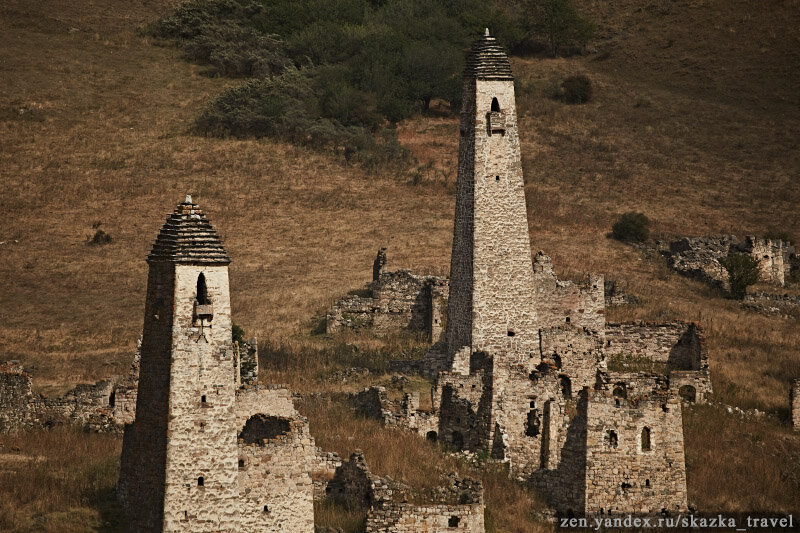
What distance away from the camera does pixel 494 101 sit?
42312 mm

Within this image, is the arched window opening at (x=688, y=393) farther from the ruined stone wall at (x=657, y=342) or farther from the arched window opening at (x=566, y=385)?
the arched window opening at (x=566, y=385)

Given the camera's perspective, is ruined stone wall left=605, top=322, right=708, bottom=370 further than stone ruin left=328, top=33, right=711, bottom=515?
Yes

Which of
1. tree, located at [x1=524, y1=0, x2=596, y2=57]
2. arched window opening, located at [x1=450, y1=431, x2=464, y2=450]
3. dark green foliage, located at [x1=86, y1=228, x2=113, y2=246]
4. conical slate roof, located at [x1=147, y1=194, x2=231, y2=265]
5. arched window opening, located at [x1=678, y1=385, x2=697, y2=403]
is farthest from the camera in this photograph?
tree, located at [x1=524, y1=0, x2=596, y2=57]

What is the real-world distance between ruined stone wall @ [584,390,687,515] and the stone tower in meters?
10.0

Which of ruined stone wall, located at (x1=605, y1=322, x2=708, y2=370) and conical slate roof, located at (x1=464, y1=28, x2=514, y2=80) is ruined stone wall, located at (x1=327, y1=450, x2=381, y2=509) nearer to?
conical slate roof, located at (x1=464, y1=28, x2=514, y2=80)

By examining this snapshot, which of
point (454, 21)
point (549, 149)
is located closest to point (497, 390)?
point (549, 149)

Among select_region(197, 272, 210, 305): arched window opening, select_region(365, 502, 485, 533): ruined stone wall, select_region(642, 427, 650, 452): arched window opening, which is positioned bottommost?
select_region(365, 502, 485, 533): ruined stone wall

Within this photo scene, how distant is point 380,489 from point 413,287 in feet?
71.3

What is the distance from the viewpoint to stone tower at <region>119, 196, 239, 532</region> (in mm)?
27047

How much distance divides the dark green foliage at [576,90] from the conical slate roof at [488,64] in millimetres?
62700

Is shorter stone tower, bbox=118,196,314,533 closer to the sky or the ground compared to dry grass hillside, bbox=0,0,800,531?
closer to the ground

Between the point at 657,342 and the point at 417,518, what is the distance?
18.5 meters

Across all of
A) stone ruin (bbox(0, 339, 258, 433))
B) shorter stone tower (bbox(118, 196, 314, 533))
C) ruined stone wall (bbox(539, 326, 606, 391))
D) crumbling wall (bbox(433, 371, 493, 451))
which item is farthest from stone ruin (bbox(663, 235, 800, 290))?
shorter stone tower (bbox(118, 196, 314, 533))

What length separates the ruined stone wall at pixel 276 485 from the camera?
28.2m
